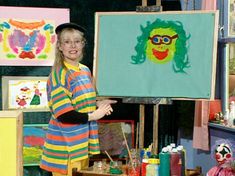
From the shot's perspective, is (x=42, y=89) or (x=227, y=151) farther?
(x=42, y=89)

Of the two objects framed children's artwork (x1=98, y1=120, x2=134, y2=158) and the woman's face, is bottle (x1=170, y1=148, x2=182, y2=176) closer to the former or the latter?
framed children's artwork (x1=98, y1=120, x2=134, y2=158)

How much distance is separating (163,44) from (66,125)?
80 cm

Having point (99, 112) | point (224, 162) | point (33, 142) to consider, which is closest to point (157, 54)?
point (99, 112)

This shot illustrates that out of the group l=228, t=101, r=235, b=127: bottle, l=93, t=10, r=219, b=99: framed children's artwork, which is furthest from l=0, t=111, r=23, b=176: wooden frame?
l=228, t=101, r=235, b=127: bottle

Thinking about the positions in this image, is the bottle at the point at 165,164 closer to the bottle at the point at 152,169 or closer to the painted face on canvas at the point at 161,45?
the bottle at the point at 152,169

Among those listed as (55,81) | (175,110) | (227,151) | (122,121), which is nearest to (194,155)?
(175,110)

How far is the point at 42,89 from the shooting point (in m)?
3.15

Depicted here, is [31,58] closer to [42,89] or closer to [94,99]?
[42,89]

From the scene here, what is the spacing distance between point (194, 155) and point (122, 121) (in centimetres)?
62

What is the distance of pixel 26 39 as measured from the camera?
10.3 ft

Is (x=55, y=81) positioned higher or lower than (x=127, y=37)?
lower

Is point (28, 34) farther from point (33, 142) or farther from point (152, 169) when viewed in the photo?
point (152, 169)

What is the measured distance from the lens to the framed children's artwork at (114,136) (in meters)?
3.12

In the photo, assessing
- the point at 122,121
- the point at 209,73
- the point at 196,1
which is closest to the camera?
the point at 209,73
